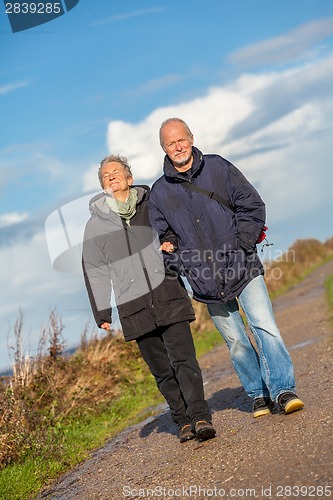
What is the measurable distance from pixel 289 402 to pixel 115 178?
2475 millimetres

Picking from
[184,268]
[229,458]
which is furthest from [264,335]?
[229,458]

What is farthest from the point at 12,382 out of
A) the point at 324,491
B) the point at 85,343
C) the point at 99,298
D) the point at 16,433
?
the point at 324,491

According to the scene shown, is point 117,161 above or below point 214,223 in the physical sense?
above

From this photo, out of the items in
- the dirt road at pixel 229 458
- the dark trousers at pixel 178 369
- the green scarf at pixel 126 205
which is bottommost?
the dirt road at pixel 229 458

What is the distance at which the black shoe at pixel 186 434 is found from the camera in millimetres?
7379

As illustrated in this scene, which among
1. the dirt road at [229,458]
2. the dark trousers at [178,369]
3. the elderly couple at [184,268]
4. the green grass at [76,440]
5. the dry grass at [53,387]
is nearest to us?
the dirt road at [229,458]

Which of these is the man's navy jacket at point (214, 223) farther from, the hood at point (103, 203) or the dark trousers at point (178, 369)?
the dark trousers at point (178, 369)

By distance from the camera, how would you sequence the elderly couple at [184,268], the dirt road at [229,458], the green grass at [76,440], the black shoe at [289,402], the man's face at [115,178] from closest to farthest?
the dirt road at [229,458], the black shoe at [289,402], the elderly couple at [184,268], the man's face at [115,178], the green grass at [76,440]

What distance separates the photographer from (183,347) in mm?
7375

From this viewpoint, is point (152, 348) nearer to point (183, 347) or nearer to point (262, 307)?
point (183, 347)

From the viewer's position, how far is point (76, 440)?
946 cm

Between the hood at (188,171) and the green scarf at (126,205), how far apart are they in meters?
0.42

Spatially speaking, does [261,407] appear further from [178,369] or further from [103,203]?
[103,203]

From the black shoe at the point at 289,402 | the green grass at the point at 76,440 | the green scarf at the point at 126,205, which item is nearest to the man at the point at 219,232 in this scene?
the black shoe at the point at 289,402
